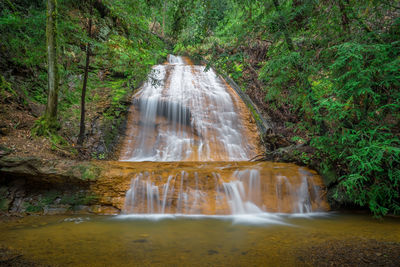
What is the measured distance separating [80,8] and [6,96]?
3.46 meters

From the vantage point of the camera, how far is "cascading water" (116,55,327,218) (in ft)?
16.9

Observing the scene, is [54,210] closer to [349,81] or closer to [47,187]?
[47,187]

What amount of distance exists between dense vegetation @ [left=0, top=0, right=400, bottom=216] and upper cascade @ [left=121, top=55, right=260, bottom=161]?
4.17ft

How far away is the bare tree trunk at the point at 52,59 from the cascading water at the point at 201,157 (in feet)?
8.69

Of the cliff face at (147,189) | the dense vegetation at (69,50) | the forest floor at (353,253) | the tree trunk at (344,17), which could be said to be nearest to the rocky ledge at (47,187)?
Result: the cliff face at (147,189)

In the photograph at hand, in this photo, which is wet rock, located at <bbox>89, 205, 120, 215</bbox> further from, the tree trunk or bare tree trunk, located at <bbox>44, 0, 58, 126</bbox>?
the tree trunk

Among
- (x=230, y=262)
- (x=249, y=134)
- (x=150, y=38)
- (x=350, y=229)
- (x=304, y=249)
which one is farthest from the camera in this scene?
(x=249, y=134)

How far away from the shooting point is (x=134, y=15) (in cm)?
725

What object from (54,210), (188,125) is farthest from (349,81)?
(188,125)

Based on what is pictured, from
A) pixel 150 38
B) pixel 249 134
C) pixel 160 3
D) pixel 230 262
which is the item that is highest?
pixel 160 3

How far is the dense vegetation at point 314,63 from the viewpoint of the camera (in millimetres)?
4188

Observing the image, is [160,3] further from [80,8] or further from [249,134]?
[249,134]

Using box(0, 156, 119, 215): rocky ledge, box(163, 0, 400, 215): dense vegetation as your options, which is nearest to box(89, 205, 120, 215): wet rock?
box(0, 156, 119, 215): rocky ledge

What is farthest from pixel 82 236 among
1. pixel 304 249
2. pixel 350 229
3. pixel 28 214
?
pixel 350 229
